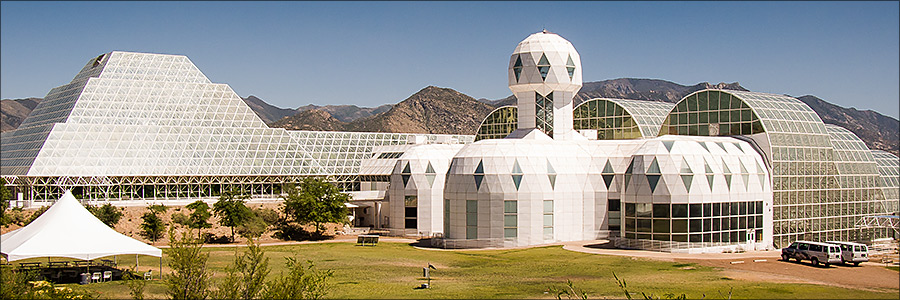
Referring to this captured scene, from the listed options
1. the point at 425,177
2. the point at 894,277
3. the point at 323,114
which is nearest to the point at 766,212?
the point at 894,277

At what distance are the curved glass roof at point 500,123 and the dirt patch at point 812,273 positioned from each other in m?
Answer: 41.3

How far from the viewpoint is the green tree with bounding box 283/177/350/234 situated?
224 ft

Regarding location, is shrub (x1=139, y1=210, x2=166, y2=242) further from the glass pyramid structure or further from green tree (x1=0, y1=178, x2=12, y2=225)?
the glass pyramid structure

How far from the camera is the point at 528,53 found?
70312 millimetres

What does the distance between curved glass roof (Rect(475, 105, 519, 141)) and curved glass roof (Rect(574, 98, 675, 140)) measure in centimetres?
784

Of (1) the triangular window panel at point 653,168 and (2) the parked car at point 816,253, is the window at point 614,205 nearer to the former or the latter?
(1) the triangular window panel at point 653,168

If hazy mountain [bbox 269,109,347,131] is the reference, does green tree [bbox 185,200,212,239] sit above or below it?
below

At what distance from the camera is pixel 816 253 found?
1809 inches

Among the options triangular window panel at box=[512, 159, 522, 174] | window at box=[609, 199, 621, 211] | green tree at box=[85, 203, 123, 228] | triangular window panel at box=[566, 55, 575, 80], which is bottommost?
green tree at box=[85, 203, 123, 228]

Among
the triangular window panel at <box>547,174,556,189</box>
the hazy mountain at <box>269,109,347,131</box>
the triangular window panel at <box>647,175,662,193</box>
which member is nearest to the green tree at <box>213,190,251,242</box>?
the triangular window panel at <box>547,174,556,189</box>

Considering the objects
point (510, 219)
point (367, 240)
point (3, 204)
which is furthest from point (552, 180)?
point (3, 204)

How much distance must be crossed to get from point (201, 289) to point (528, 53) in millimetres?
49186

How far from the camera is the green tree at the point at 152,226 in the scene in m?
61.3

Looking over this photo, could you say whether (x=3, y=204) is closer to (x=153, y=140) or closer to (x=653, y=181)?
(x=153, y=140)
